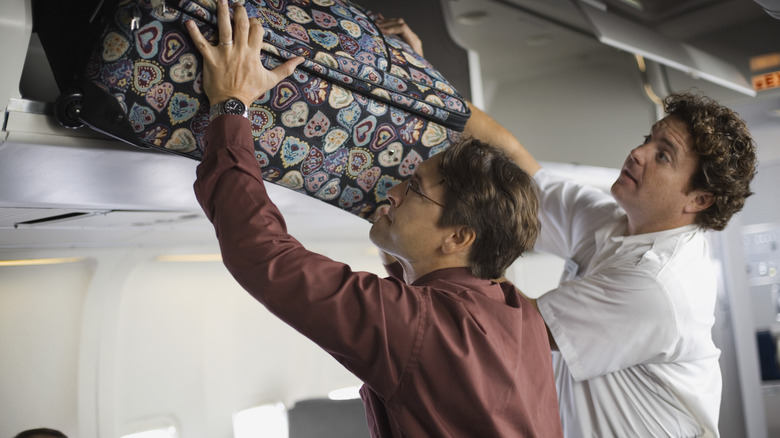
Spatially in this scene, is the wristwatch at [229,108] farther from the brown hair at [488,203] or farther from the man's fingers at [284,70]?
the brown hair at [488,203]

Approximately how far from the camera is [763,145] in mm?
5043

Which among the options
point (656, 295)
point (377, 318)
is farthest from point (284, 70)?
point (656, 295)

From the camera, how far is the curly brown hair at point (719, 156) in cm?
188

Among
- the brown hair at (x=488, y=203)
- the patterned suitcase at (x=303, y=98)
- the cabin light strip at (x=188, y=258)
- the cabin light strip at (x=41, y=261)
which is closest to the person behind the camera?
the patterned suitcase at (x=303, y=98)

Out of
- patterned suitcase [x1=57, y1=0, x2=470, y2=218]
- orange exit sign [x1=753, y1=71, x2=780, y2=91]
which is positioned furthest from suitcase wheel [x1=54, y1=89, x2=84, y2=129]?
orange exit sign [x1=753, y1=71, x2=780, y2=91]

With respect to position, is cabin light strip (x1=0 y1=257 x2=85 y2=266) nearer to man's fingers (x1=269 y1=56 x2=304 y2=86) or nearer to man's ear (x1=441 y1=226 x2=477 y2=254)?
man's fingers (x1=269 y1=56 x2=304 y2=86)

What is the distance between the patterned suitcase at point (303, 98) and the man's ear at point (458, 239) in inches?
9.4

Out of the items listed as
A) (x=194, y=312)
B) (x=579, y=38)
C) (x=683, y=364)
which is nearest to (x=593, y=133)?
(x=579, y=38)

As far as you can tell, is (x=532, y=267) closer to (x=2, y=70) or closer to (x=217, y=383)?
(x=217, y=383)

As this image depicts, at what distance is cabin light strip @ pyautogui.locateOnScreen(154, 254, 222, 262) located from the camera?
6.57 ft

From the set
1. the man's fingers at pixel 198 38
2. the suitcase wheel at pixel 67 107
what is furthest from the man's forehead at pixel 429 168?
the suitcase wheel at pixel 67 107

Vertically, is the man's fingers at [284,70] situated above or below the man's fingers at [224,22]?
below

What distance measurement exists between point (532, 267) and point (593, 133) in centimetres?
86

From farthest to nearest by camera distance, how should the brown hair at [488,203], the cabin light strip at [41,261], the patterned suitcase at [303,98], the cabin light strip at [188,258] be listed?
the cabin light strip at [188,258]
the cabin light strip at [41,261]
the brown hair at [488,203]
the patterned suitcase at [303,98]
